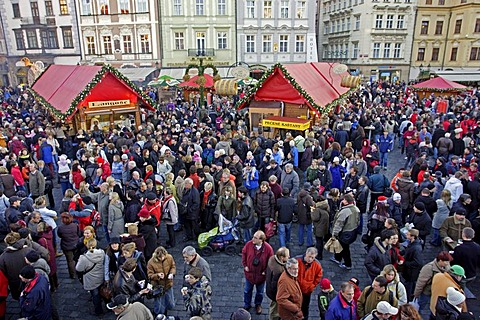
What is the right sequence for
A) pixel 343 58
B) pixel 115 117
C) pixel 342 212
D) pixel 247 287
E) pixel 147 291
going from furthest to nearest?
pixel 343 58 < pixel 115 117 < pixel 342 212 < pixel 247 287 < pixel 147 291

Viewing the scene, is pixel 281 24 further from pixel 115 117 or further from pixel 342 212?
pixel 342 212

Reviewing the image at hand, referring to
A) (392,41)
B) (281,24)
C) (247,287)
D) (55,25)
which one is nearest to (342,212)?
(247,287)

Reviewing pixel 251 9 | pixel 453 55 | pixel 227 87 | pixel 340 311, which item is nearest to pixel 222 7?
pixel 251 9

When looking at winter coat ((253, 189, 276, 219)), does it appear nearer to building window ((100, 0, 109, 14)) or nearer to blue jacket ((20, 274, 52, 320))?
blue jacket ((20, 274, 52, 320))

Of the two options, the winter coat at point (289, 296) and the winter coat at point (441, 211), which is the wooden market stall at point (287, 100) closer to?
the winter coat at point (441, 211)

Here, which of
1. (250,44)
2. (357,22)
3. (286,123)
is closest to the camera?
(286,123)

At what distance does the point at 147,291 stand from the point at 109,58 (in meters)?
31.0

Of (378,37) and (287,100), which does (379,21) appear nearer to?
(378,37)

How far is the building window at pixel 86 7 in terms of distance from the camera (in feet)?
104

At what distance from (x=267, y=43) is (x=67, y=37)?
17.9 m

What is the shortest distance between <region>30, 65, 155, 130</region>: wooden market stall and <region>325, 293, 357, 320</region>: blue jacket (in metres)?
13.0

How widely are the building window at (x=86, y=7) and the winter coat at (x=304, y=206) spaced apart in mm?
31016

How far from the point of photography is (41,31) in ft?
110

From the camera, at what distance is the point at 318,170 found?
31.5 feet
